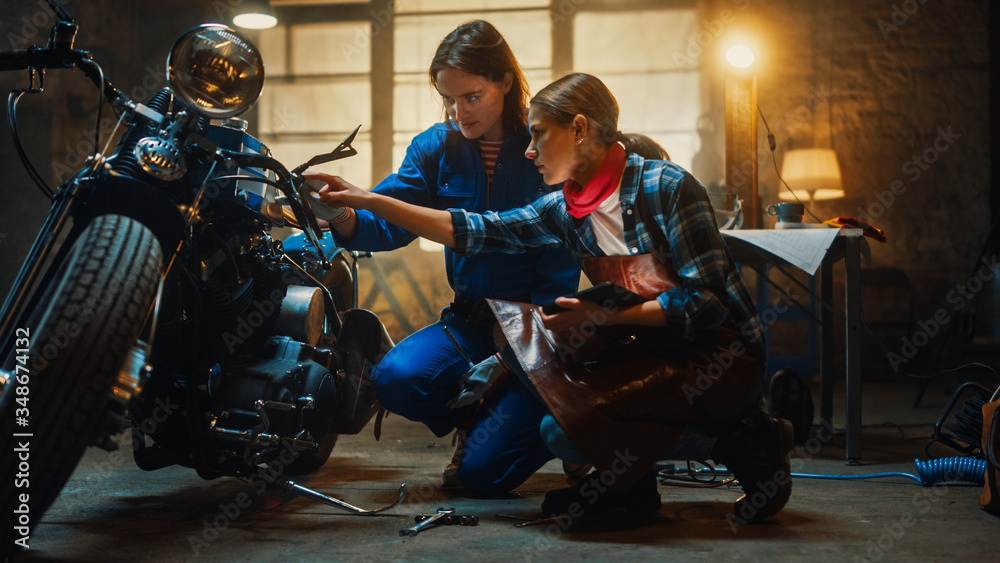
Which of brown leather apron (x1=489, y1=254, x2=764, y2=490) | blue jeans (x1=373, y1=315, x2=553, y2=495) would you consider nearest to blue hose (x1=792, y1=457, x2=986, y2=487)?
brown leather apron (x1=489, y1=254, x2=764, y2=490)

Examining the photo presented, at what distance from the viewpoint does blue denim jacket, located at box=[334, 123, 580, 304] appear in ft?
6.53

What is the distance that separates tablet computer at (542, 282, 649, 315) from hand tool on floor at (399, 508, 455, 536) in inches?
18.1

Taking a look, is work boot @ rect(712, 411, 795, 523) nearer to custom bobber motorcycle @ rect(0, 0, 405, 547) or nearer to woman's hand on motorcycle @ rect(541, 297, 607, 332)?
woman's hand on motorcycle @ rect(541, 297, 607, 332)

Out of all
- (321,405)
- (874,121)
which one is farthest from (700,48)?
(321,405)

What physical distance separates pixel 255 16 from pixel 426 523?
4447 millimetres

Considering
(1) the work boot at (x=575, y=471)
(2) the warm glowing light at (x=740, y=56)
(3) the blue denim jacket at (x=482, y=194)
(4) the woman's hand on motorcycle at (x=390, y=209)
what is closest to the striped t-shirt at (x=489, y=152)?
(3) the blue denim jacket at (x=482, y=194)

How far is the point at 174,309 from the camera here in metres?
1.44

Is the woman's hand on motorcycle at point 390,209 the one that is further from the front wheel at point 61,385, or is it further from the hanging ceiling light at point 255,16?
the hanging ceiling light at point 255,16

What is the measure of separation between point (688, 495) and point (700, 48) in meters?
4.76

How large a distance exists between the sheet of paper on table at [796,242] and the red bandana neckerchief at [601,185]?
2.88ft

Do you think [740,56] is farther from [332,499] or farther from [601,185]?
[332,499]

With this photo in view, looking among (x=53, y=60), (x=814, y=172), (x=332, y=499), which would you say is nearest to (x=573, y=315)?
(x=332, y=499)

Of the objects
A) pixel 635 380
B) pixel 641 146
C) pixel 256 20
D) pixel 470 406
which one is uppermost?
pixel 256 20

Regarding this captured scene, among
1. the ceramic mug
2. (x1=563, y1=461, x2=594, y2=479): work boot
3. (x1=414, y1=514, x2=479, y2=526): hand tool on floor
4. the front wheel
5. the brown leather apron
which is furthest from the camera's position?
the ceramic mug
